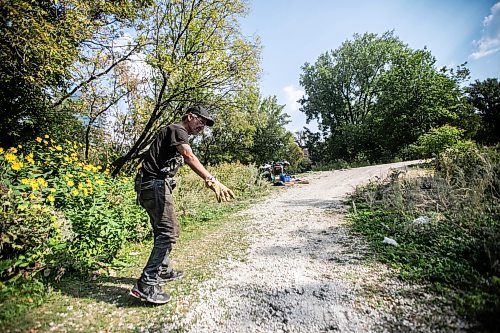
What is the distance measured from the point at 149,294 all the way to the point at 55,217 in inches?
61.5

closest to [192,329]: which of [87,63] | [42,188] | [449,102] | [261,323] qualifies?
[261,323]

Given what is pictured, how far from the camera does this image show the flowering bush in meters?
2.66

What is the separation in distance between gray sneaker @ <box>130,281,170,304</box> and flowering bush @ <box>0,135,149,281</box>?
1.14m

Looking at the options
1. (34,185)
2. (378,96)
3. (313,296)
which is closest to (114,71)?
(34,185)

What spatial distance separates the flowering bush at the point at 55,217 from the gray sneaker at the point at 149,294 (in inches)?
45.0

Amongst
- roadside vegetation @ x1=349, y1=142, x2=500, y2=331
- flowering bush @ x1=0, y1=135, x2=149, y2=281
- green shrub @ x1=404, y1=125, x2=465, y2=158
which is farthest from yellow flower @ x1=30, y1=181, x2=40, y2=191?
green shrub @ x1=404, y1=125, x2=465, y2=158

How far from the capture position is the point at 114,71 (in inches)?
378

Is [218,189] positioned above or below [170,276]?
above

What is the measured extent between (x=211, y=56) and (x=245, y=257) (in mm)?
7432

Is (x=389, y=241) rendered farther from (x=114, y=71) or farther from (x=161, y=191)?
(x=114, y=71)

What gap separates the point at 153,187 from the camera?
2.61m

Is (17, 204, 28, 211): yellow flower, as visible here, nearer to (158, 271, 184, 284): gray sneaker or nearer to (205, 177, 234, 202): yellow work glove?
(158, 271, 184, 284): gray sneaker

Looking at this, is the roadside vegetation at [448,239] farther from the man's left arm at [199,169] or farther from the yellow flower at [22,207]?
the yellow flower at [22,207]

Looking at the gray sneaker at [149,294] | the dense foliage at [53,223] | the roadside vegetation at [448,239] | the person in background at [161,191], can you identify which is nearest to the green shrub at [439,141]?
the roadside vegetation at [448,239]
